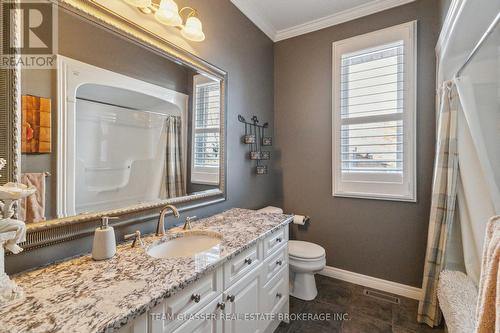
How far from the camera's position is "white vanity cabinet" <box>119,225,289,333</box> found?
852mm

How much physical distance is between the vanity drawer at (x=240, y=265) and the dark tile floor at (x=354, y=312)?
790mm

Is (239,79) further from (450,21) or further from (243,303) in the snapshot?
(243,303)

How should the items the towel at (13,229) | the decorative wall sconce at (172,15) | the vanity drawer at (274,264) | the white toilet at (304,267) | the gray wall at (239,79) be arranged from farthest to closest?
the white toilet at (304,267), the gray wall at (239,79), the vanity drawer at (274,264), the decorative wall sconce at (172,15), the towel at (13,229)

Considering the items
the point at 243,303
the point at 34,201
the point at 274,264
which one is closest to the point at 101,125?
the point at 34,201

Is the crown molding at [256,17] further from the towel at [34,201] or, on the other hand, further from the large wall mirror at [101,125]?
the towel at [34,201]

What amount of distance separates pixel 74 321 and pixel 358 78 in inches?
106

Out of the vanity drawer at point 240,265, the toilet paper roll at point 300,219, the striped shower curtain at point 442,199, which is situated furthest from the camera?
the toilet paper roll at point 300,219

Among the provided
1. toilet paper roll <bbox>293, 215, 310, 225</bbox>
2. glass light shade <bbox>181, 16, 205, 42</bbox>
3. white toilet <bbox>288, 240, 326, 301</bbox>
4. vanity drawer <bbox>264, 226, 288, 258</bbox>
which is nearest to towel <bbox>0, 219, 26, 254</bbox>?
vanity drawer <bbox>264, 226, 288, 258</bbox>

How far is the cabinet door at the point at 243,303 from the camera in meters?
1.17

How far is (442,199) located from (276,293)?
4.75 ft

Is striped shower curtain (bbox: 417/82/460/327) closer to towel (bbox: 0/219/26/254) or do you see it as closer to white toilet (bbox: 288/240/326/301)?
white toilet (bbox: 288/240/326/301)

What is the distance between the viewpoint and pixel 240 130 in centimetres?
225

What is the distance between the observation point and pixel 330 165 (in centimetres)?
251

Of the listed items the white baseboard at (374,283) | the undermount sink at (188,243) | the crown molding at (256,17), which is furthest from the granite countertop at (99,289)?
the crown molding at (256,17)
